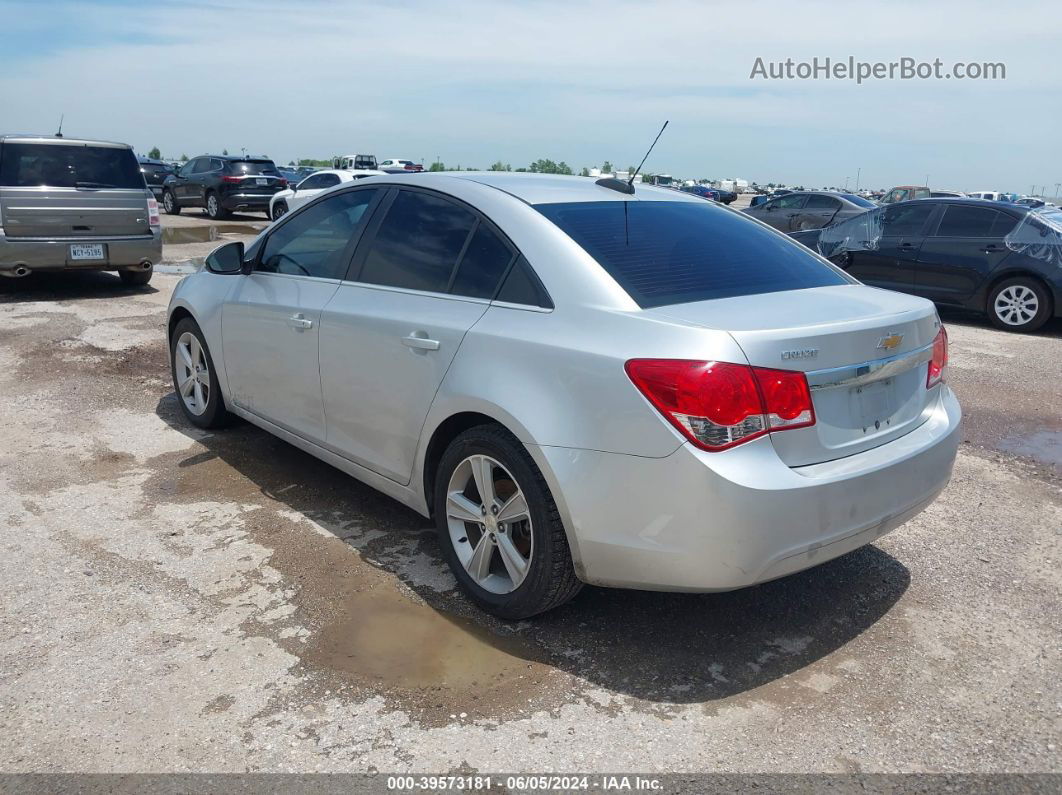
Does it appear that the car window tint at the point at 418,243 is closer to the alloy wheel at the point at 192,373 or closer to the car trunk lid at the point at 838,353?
the car trunk lid at the point at 838,353

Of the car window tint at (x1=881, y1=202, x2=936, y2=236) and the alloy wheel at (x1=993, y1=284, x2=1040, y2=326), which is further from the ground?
the car window tint at (x1=881, y1=202, x2=936, y2=236)

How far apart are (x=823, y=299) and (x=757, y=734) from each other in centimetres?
156

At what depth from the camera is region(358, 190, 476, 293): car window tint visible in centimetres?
367

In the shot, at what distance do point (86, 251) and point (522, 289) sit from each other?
834cm

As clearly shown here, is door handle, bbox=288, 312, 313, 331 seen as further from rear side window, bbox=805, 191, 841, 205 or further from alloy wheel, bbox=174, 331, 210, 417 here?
rear side window, bbox=805, 191, 841, 205

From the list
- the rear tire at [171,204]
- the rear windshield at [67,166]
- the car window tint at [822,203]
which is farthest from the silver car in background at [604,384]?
the rear tire at [171,204]

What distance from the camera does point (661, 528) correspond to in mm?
2805

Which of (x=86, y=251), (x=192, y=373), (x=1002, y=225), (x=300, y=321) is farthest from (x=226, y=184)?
(x=300, y=321)

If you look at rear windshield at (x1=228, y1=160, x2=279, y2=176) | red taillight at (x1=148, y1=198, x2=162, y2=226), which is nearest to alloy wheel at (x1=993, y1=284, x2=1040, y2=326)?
red taillight at (x1=148, y1=198, x2=162, y2=226)

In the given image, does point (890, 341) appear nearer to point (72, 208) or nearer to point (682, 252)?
point (682, 252)

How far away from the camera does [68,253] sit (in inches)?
384

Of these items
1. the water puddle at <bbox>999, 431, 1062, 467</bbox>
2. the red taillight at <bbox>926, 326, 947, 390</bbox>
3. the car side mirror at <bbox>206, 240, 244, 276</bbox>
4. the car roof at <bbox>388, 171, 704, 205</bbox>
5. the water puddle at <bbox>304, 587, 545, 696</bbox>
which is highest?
the car roof at <bbox>388, 171, 704, 205</bbox>

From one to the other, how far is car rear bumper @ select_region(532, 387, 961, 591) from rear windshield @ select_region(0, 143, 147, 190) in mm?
8803

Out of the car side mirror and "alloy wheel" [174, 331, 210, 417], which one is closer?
the car side mirror
